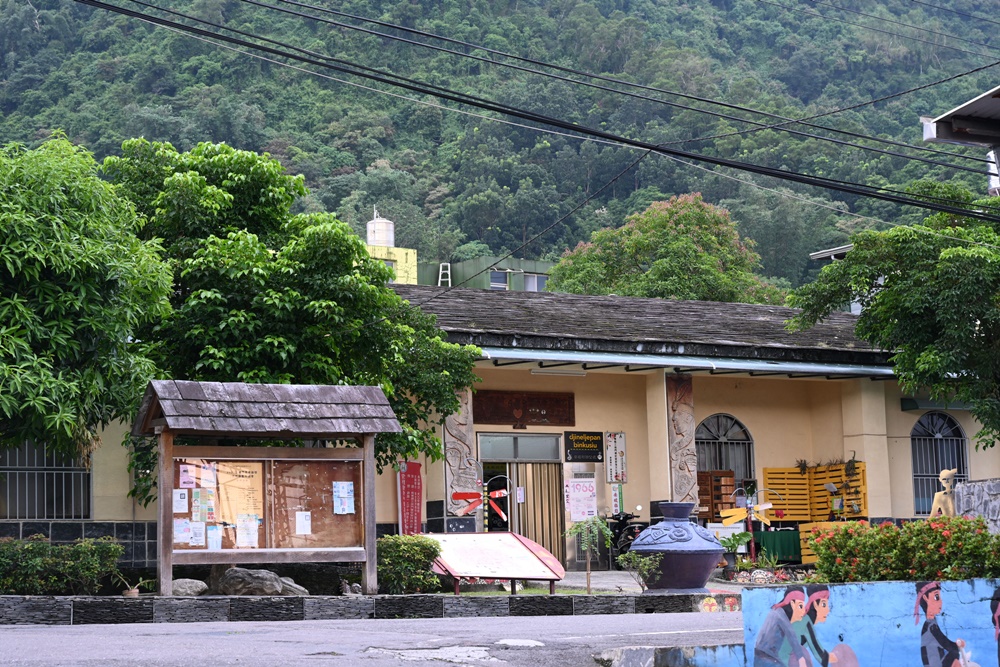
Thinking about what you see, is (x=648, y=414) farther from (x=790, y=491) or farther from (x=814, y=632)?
(x=814, y=632)

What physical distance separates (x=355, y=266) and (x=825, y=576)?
9011 mm

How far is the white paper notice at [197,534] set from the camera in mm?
14734

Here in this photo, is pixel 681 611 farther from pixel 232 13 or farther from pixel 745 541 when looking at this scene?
pixel 232 13

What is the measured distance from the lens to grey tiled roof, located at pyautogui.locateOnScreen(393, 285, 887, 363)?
22.2 metres

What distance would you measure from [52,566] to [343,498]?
11.0 feet

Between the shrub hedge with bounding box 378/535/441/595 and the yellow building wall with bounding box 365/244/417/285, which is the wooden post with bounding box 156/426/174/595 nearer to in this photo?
the shrub hedge with bounding box 378/535/441/595

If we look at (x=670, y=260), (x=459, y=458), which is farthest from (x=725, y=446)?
(x=670, y=260)

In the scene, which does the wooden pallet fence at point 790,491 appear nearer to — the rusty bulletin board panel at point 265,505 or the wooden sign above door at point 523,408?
the wooden sign above door at point 523,408

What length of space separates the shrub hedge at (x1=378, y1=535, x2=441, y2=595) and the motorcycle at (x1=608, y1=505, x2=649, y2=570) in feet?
21.6

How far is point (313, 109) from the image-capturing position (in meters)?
67.2

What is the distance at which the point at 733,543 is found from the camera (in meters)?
22.9

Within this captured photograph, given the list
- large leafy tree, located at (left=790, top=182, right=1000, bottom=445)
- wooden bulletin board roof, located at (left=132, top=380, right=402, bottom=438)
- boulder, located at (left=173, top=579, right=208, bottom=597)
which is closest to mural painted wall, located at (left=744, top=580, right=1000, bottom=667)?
wooden bulletin board roof, located at (left=132, top=380, right=402, bottom=438)

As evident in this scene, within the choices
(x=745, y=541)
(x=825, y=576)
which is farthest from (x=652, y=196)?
(x=825, y=576)

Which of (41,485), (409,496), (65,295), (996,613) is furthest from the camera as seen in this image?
(409,496)
